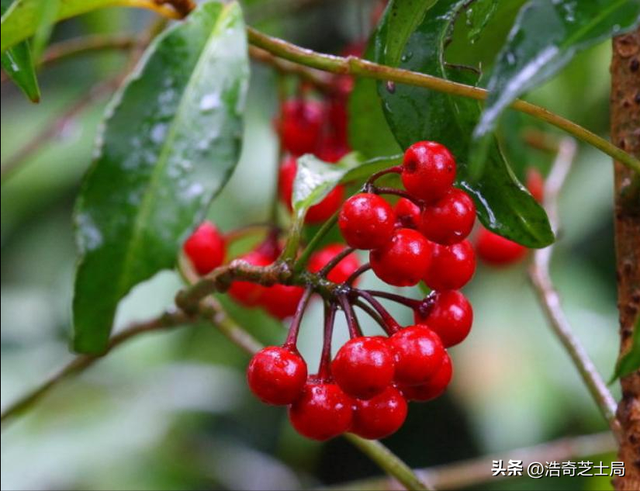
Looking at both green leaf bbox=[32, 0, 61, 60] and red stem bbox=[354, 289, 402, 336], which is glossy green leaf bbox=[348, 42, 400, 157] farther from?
green leaf bbox=[32, 0, 61, 60]

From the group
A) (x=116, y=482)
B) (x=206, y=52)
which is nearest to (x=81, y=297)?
(x=206, y=52)

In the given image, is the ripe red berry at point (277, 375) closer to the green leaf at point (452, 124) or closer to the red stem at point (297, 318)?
the red stem at point (297, 318)

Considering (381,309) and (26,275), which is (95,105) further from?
(381,309)

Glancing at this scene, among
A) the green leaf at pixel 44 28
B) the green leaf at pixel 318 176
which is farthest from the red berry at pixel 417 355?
the green leaf at pixel 44 28

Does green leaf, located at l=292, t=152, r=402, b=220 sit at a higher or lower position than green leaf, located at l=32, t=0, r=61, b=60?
lower

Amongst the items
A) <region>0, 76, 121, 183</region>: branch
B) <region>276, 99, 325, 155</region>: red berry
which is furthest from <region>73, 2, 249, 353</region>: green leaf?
<region>0, 76, 121, 183</region>: branch

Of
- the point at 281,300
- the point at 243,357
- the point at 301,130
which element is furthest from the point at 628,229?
the point at 243,357

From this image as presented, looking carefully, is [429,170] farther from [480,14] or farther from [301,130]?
[301,130]

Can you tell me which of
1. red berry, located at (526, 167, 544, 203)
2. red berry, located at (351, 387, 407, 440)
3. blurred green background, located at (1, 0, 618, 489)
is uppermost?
red berry, located at (351, 387, 407, 440)
